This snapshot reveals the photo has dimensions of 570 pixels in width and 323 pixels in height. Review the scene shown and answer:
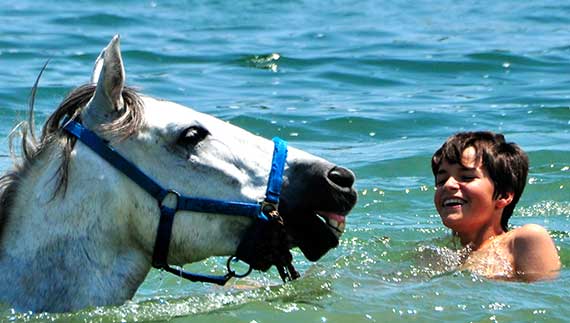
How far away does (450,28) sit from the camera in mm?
15992

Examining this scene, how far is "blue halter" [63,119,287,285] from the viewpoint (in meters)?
4.23

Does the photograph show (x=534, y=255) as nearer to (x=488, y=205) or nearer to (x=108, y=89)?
(x=488, y=205)

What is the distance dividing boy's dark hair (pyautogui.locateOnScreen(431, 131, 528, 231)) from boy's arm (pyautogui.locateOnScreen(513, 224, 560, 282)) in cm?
28

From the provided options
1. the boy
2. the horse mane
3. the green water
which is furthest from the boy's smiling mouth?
the horse mane

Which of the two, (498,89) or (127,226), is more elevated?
(127,226)

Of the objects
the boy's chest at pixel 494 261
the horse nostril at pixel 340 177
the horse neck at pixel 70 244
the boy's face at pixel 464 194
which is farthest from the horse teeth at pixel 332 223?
the boy's face at pixel 464 194

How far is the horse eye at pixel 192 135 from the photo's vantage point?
14.0ft

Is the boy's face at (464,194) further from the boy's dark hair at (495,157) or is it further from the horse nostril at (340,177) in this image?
the horse nostril at (340,177)

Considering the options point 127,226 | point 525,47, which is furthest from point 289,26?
point 127,226

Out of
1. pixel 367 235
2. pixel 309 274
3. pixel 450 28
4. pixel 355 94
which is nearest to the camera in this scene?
pixel 309 274

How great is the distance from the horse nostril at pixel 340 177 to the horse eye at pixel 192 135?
1.47ft

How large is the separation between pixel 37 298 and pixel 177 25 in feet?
40.8

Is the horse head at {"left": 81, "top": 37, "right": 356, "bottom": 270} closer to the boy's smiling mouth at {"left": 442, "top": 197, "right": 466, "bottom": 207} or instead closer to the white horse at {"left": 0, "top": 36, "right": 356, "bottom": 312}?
the white horse at {"left": 0, "top": 36, "right": 356, "bottom": 312}

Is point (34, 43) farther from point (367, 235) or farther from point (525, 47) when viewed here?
point (367, 235)
